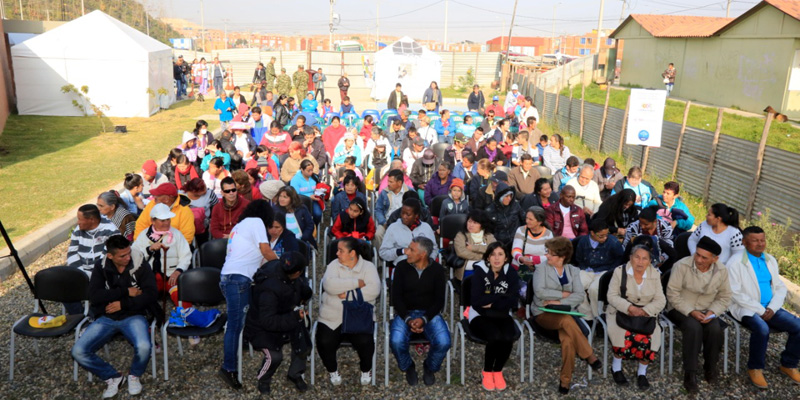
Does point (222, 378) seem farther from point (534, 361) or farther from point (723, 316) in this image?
point (723, 316)

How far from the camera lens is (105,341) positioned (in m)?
5.08

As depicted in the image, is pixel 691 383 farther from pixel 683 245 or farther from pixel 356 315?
pixel 356 315

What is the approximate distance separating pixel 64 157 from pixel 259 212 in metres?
11.9

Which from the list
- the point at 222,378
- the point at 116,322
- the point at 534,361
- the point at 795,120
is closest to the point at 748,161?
the point at 534,361

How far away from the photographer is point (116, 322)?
5.11m

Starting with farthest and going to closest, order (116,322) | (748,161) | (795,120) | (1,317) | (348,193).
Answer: (795,120) < (748,161) < (348,193) < (1,317) < (116,322)

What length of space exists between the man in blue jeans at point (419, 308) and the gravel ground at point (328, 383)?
0.23 meters

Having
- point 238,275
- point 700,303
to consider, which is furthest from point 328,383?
point 700,303

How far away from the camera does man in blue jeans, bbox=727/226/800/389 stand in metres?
5.40

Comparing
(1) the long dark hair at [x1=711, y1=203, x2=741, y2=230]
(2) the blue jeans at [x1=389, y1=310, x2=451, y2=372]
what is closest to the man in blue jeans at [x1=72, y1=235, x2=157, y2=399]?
(2) the blue jeans at [x1=389, y1=310, x2=451, y2=372]

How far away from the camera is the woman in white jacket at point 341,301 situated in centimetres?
521

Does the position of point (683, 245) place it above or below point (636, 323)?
above

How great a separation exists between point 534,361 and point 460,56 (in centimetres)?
3634


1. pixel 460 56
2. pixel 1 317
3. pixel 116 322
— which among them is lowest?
pixel 1 317
